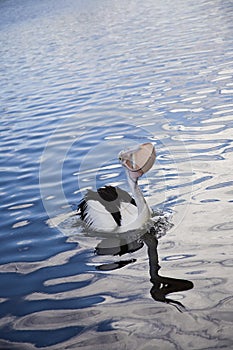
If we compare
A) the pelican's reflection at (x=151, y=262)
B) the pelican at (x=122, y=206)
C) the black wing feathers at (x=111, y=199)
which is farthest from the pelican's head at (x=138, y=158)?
the pelican's reflection at (x=151, y=262)

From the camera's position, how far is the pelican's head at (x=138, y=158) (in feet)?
20.4

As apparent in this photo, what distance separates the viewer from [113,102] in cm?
1298

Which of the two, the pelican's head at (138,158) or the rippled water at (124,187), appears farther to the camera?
the pelican's head at (138,158)

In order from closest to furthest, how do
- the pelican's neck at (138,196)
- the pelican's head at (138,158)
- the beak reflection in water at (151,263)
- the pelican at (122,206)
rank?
1. the beak reflection in water at (151,263)
2. the pelican's head at (138,158)
3. the pelican at (122,206)
4. the pelican's neck at (138,196)

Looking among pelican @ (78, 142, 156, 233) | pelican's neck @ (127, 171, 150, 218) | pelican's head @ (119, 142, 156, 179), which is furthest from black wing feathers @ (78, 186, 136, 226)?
pelican's head @ (119, 142, 156, 179)

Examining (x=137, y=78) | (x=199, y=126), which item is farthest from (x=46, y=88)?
(x=199, y=126)

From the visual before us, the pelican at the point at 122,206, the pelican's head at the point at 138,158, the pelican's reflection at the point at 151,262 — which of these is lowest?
the pelican's reflection at the point at 151,262

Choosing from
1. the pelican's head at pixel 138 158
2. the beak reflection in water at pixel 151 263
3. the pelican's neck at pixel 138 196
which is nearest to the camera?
the beak reflection in water at pixel 151 263

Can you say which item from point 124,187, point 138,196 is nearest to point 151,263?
point 138,196

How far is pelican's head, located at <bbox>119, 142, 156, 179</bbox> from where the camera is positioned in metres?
6.23

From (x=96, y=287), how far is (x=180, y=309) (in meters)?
0.88

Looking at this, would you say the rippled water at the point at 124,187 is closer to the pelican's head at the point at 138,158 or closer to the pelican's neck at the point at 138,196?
the pelican's neck at the point at 138,196

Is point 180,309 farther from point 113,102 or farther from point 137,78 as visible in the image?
point 137,78

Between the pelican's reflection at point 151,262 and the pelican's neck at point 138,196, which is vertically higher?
the pelican's neck at point 138,196
